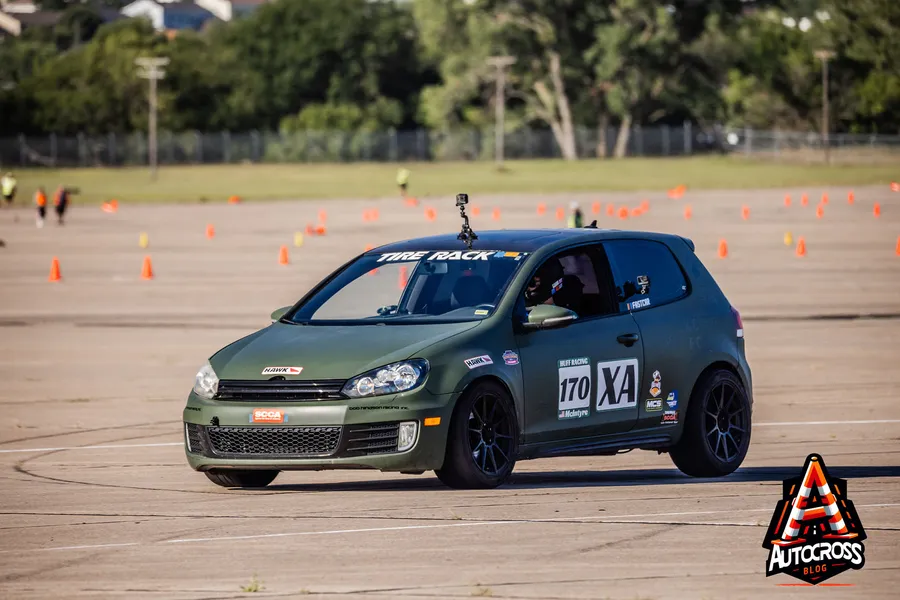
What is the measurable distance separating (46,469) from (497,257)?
3.53 metres

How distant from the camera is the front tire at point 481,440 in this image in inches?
412

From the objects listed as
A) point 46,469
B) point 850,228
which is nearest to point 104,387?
point 46,469

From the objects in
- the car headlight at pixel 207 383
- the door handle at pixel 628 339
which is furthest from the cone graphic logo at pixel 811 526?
the car headlight at pixel 207 383

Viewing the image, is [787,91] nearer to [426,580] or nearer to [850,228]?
[850,228]

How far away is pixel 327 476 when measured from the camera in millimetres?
12281

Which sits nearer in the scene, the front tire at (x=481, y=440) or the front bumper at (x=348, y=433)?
the front bumper at (x=348, y=433)

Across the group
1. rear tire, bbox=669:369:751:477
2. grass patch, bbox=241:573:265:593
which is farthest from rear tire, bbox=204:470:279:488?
grass patch, bbox=241:573:265:593

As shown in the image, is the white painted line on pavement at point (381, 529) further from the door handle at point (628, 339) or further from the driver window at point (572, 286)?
the driver window at point (572, 286)

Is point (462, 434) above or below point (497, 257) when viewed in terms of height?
below

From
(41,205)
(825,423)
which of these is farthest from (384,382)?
(41,205)

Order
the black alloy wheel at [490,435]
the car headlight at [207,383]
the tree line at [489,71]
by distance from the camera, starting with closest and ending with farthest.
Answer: the black alloy wheel at [490,435]
the car headlight at [207,383]
the tree line at [489,71]

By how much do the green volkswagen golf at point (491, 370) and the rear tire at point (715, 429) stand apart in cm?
1

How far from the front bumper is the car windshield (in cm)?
86

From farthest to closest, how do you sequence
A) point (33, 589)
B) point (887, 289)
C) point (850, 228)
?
point (850, 228)
point (887, 289)
point (33, 589)
